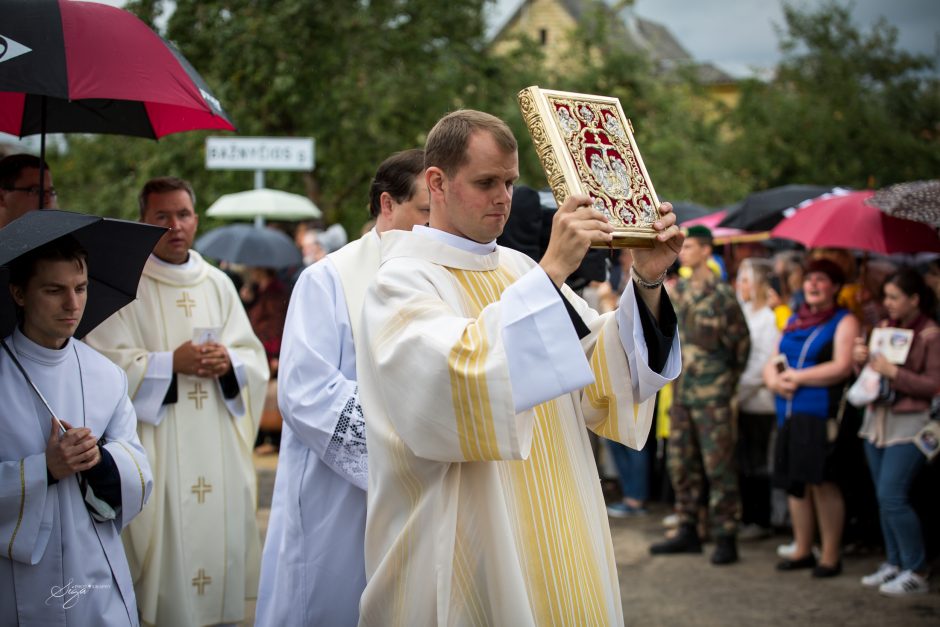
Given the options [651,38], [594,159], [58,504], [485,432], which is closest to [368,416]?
[485,432]

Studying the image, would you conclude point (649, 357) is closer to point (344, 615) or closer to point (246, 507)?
point (344, 615)

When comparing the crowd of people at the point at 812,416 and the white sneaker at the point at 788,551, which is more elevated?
Answer: the crowd of people at the point at 812,416

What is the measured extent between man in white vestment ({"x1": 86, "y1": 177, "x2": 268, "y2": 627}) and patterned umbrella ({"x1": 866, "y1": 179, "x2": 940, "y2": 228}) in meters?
4.05

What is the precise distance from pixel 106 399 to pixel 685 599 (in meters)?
4.32

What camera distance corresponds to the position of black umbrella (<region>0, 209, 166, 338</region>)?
3.23 m

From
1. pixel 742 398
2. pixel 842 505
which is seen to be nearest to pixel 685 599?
pixel 842 505

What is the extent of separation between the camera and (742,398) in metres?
7.98

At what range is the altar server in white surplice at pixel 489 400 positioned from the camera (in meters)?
2.54

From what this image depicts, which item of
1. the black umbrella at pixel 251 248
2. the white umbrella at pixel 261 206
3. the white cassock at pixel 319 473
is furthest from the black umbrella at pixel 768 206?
the white cassock at pixel 319 473

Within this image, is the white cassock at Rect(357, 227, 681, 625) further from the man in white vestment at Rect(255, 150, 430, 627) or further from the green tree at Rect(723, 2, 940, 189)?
the green tree at Rect(723, 2, 940, 189)

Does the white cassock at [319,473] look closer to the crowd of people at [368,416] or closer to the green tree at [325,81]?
the crowd of people at [368,416]

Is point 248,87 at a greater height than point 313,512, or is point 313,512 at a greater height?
point 248,87

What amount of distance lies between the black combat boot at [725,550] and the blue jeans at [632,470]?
1602 mm

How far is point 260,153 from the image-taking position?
1055 centimetres
